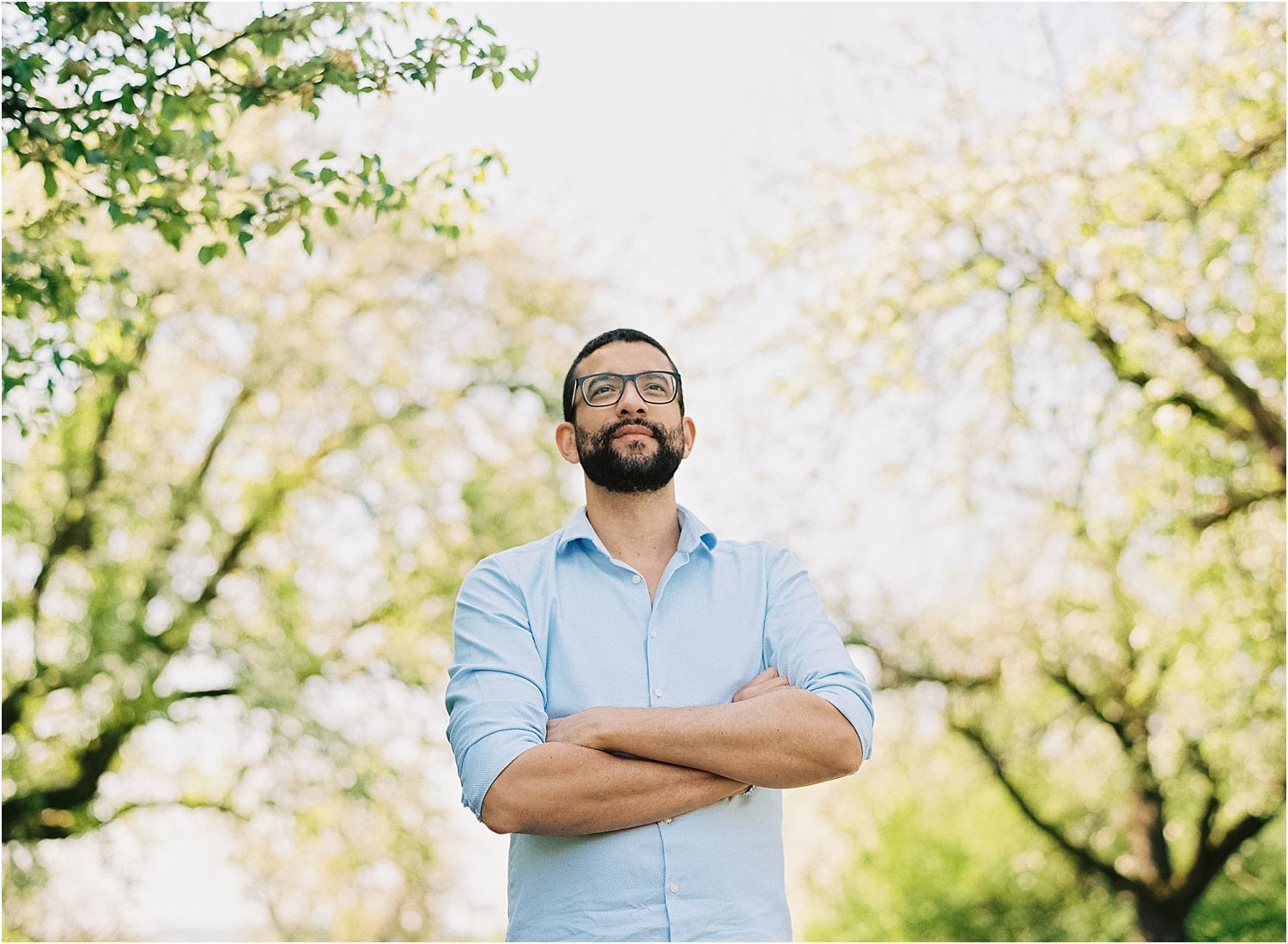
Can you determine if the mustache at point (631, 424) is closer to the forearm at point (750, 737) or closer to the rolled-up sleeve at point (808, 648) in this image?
the rolled-up sleeve at point (808, 648)

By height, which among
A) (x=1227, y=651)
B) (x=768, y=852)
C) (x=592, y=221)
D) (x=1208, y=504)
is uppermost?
(x=592, y=221)

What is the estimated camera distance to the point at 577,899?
2363 mm

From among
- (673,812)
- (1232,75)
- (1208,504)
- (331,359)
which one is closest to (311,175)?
(673,812)

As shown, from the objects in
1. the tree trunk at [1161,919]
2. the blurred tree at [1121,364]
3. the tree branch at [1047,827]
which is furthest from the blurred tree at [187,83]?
the tree trunk at [1161,919]

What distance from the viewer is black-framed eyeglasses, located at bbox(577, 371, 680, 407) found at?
9.12 feet

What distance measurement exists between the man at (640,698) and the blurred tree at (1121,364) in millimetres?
5628

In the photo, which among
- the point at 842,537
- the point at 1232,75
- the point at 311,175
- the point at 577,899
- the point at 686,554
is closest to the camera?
the point at 577,899

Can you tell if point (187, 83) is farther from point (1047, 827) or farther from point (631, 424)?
point (1047, 827)

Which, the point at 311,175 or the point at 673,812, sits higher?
the point at 311,175

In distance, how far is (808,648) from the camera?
2602mm

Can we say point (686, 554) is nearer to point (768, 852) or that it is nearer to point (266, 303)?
point (768, 852)

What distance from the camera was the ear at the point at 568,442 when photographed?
2.88 metres

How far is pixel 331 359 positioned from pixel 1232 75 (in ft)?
24.8

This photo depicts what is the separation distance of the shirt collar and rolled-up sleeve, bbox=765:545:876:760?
0.17m
